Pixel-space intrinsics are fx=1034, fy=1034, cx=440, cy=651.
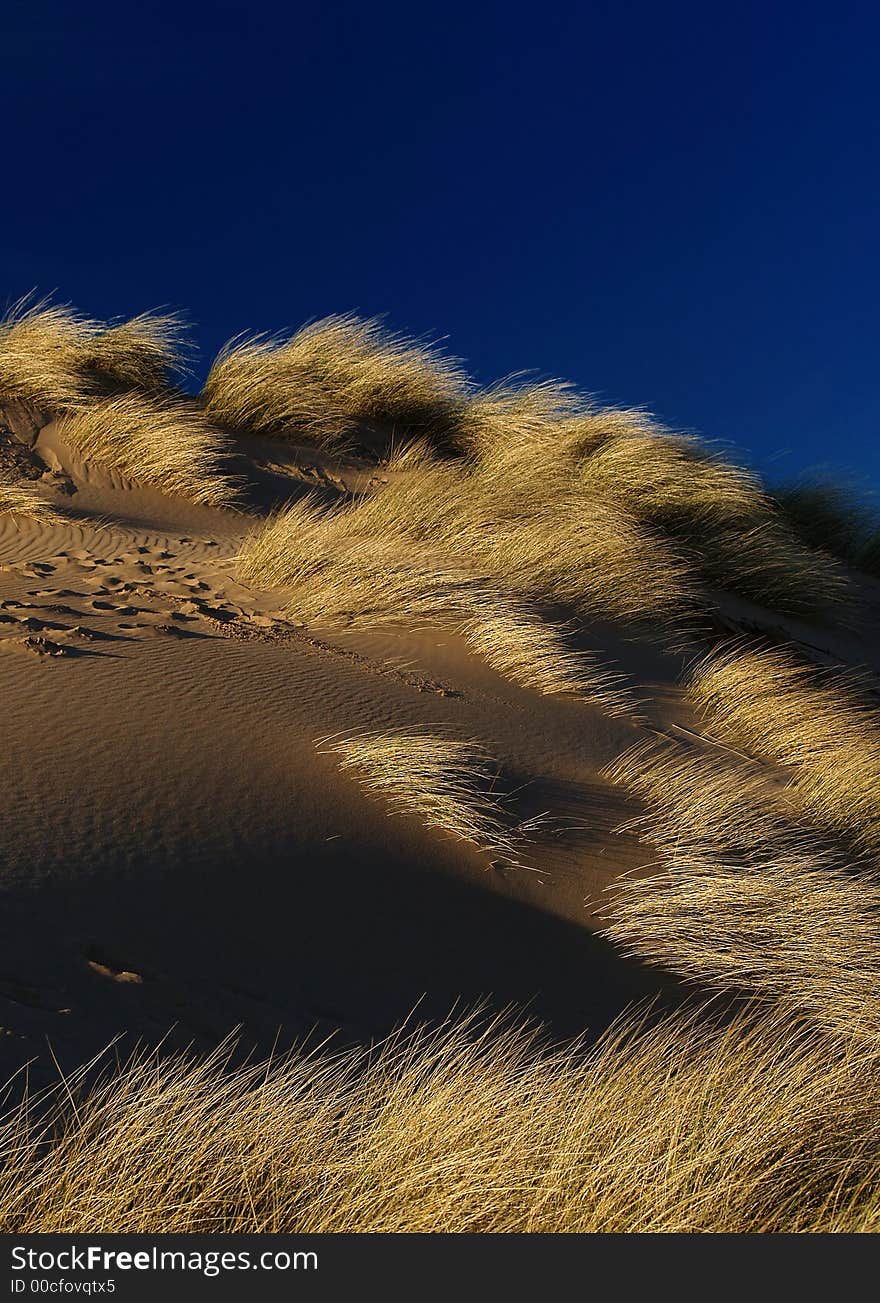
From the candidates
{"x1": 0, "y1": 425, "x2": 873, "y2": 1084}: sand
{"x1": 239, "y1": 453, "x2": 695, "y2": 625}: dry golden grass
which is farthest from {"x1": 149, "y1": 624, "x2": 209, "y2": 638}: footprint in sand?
{"x1": 239, "y1": 453, "x2": 695, "y2": 625}: dry golden grass

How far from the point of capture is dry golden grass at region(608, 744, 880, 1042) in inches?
150

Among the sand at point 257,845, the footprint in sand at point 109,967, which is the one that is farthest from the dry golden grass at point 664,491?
the footprint in sand at point 109,967

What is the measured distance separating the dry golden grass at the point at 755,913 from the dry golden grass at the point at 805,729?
62cm

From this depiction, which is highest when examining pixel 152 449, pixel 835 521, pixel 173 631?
pixel 835 521

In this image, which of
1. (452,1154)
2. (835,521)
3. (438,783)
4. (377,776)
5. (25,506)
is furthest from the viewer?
(835,521)

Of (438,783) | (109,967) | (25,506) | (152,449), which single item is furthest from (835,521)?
(109,967)

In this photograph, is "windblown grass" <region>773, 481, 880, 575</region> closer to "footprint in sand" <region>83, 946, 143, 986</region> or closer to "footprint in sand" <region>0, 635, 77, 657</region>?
"footprint in sand" <region>0, 635, 77, 657</region>

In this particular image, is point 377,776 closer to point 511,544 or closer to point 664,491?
point 511,544

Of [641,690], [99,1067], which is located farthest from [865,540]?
[99,1067]

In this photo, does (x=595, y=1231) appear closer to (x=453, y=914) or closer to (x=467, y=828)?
(x=453, y=914)

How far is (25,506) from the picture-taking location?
8.13 m

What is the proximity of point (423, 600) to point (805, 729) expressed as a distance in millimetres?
2625

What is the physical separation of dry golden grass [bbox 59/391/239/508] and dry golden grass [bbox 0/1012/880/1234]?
7.33 meters

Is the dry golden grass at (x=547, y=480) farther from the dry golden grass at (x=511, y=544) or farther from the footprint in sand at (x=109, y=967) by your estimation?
the footprint in sand at (x=109, y=967)
